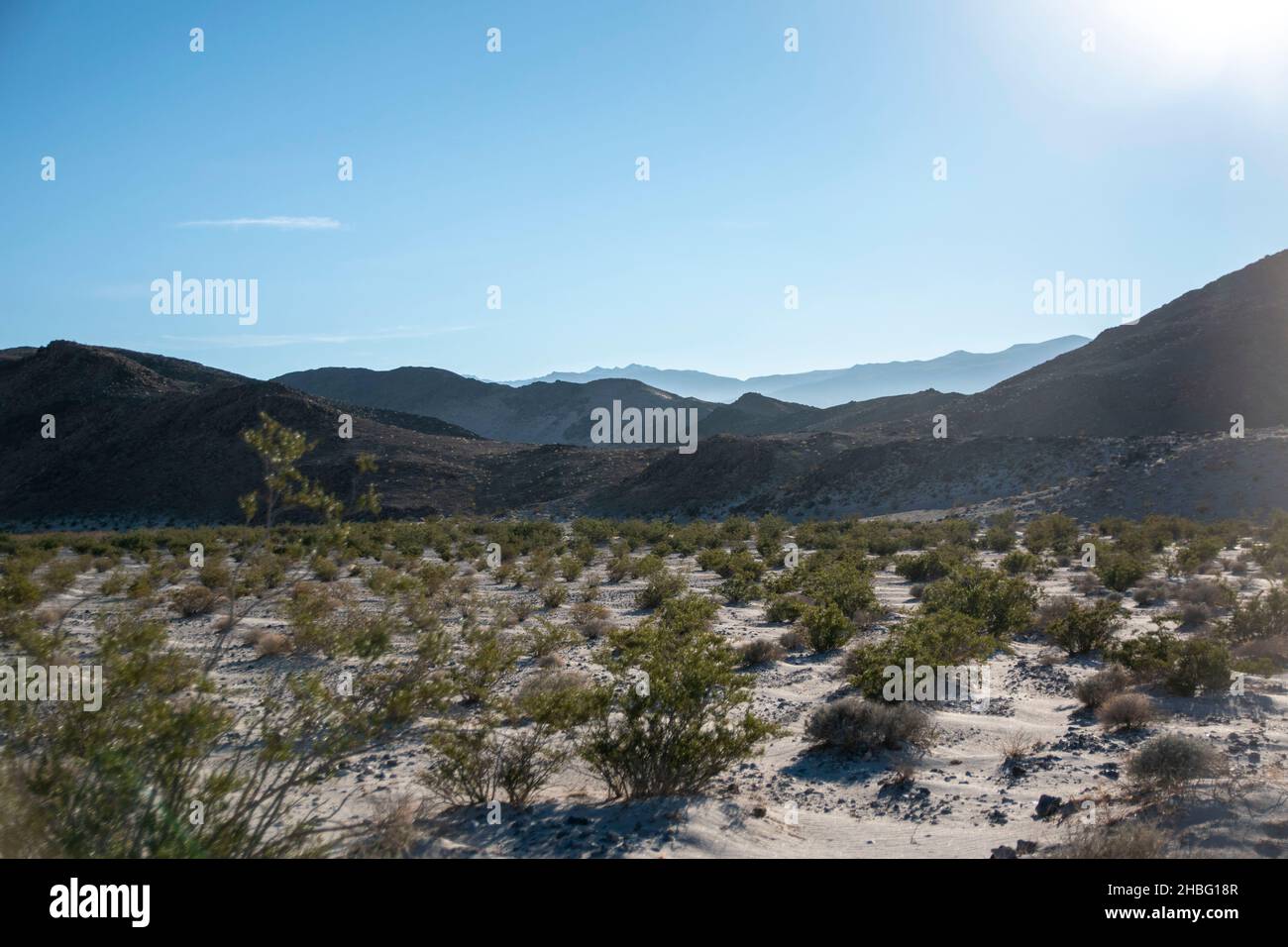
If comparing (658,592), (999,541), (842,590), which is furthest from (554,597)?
(999,541)

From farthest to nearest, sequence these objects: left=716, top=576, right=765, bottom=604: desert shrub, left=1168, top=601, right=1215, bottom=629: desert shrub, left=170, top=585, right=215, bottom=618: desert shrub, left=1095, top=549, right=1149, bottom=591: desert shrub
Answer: left=1095, top=549, right=1149, bottom=591: desert shrub < left=716, top=576, right=765, bottom=604: desert shrub < left=170, top=585, right=215, bottom=618: desert shrub < left=1168, top=601, right=1215, bottom=629: desert shrub

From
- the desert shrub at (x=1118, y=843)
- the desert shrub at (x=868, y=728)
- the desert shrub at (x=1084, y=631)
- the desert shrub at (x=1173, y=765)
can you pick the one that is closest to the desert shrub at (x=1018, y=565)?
the desert shrub at (x=1084, y=631)

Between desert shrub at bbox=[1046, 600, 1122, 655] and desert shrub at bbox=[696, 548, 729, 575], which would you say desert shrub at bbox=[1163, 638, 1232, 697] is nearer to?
desert shrub at bbox=[1046, 600, 1122, 655]

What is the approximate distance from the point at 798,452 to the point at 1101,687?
44151 mm

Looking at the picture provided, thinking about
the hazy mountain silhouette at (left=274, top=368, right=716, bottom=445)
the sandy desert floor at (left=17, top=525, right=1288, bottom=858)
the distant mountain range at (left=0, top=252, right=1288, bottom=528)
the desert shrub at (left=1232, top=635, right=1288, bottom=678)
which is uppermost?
the hazy mountain silhouette at (left=274, top=368, right=716, bottom=445)

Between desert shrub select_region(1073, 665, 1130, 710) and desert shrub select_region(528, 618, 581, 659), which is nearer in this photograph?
desert shrub select_region(1073, 665, 1130, 710)

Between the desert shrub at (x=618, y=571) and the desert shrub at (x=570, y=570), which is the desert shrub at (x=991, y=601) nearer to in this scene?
the desert shrub at (x=618, y=571)

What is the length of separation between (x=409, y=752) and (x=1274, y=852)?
5.76 m

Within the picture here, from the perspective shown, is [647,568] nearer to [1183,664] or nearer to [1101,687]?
[1101,687]

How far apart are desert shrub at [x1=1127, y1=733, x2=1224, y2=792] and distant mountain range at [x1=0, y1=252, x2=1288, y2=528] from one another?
2782 centimetres

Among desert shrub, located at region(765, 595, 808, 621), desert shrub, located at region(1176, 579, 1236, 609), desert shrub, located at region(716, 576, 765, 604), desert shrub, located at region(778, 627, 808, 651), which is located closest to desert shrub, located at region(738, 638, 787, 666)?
desert shrub, located at region(778, 627, 808, 651)

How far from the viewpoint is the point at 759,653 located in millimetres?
9914

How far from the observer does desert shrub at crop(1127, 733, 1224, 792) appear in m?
5.28
